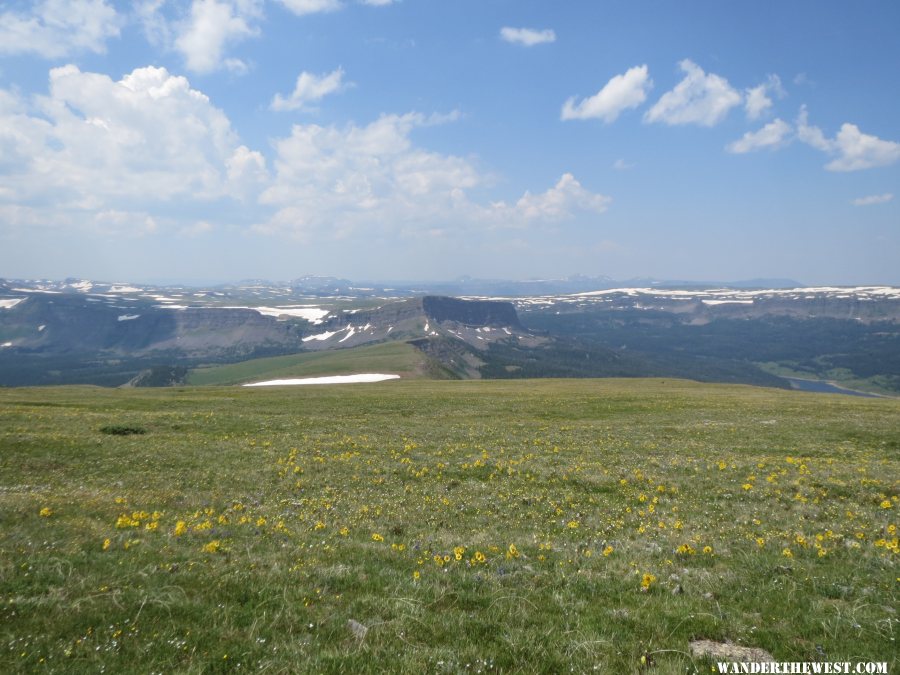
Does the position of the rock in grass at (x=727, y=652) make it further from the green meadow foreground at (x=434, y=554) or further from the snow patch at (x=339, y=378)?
the snow patch at (x=339, y=378)

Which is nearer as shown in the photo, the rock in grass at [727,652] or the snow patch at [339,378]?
the rock in grass at [727,652]

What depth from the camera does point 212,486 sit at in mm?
19578

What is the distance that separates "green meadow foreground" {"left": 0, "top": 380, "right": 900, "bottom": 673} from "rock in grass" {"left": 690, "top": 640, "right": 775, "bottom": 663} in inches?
6.3

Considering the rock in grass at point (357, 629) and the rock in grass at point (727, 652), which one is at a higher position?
the rock in grass at point (357, 629)

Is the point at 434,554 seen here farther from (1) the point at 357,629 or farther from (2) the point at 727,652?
(2) the point at 727,652

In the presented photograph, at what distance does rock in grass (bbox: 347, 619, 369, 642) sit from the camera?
7.67 m

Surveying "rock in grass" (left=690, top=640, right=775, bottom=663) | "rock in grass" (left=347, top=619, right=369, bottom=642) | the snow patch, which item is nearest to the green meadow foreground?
"rock in grass" (left=347, top=619, right=369, bottom=642)

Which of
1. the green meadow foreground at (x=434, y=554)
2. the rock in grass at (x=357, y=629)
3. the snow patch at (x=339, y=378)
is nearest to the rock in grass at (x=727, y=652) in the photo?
the green meadow foreground at (x=434, y=554)

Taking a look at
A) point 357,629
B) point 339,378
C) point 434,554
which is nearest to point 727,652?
point 357,629

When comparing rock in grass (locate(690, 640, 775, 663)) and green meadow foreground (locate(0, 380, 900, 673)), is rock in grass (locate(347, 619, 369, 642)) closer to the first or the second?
green meadow foreground (locate(0, 380, 900, 673))

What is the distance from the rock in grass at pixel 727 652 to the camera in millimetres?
7346

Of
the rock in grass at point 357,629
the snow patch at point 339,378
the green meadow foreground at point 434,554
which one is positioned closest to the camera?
the green meadow foreground at point 434,554

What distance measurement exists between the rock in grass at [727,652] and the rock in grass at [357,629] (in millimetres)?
5355

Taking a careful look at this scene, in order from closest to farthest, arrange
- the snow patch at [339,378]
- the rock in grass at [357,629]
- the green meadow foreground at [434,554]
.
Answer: the green meadow foreground at [434,554], the rock in grass at [357,629], the snow patch at [339,378]
